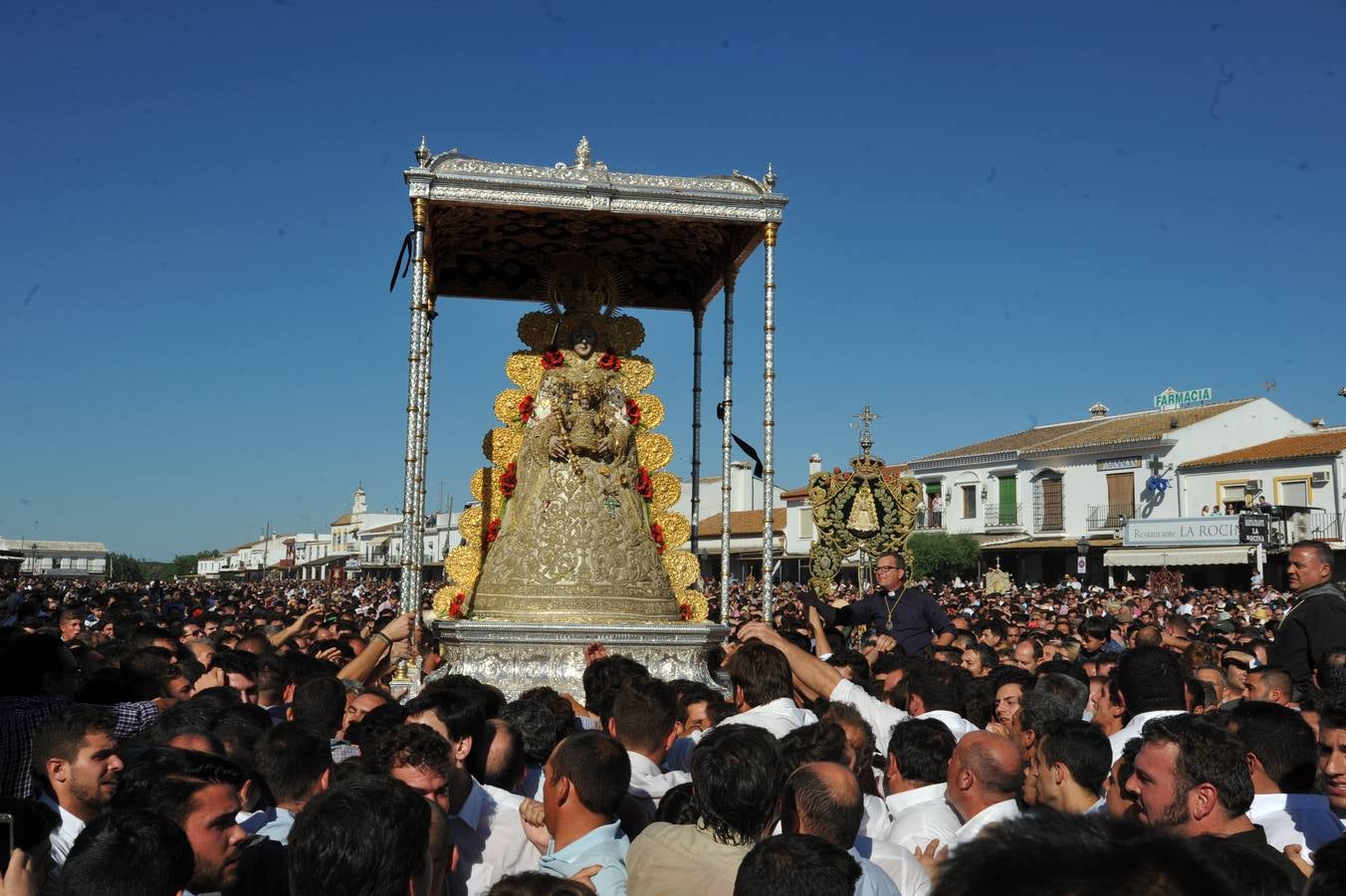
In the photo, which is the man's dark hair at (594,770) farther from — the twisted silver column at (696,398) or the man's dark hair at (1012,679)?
the twisted silver column at (696,398)

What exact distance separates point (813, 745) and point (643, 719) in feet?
2.65

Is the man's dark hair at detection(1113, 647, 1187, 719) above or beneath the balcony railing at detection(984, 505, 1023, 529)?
beneath

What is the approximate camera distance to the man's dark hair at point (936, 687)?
226 inches

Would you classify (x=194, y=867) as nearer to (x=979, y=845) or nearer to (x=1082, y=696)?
(x=979, y=845)

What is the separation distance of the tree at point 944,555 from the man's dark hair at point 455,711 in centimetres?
3906

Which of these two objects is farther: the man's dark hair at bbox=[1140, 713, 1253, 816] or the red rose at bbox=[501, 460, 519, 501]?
the red rose at bbox=[501, 460, 519, 501]

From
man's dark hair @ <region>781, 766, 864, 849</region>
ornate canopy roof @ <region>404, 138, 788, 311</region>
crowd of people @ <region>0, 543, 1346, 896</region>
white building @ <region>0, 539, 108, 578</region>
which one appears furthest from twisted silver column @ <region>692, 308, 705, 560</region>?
white building @ <region>0, 539, 108, 578</region>

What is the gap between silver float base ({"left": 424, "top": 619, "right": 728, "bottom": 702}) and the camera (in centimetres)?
1015

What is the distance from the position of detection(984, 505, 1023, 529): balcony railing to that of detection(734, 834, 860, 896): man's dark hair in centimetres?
4222

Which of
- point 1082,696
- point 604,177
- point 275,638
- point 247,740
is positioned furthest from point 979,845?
point 604,177

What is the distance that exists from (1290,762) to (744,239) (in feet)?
27.5

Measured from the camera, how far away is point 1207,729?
11.5 ft

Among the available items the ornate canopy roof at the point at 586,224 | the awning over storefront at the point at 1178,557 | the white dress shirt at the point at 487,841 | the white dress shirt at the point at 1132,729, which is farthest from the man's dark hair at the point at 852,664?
the awning over storefront at the point at 1178,557

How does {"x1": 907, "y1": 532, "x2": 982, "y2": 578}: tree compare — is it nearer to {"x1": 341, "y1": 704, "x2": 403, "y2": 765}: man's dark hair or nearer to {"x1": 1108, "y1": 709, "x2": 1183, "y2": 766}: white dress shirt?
{"x1": 1108, "y1": 709, "x2": 1183, "y2": 766}: white dress shirt
